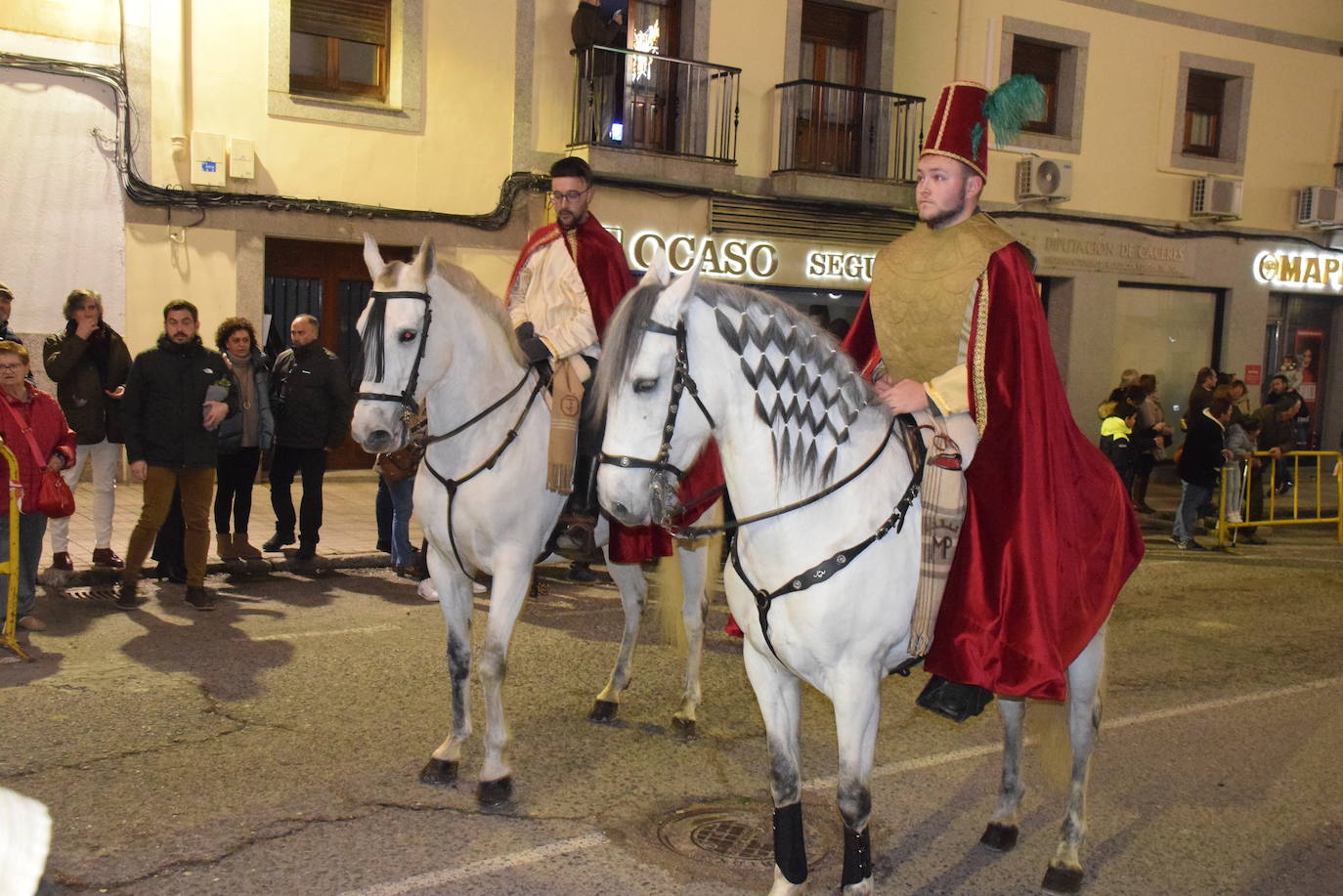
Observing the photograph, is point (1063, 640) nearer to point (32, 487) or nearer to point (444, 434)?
point (444, 434)

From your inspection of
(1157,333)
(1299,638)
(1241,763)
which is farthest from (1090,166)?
(1241,763)

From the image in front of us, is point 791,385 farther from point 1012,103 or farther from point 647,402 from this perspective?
point 1012,103

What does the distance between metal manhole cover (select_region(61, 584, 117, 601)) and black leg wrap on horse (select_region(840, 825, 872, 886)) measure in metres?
6.29

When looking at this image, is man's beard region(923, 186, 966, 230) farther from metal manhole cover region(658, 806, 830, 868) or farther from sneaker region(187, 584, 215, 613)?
sneaker region(187, 584, 215, 613)

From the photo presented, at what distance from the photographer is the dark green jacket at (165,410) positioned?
782cm

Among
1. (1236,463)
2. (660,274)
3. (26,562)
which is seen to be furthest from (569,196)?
(1236,463)

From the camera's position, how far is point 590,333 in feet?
17.2

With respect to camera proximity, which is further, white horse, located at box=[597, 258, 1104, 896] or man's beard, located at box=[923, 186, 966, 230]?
man's beard, located at box=[923, 186, 966, 230]

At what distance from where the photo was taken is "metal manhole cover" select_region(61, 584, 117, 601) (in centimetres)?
806

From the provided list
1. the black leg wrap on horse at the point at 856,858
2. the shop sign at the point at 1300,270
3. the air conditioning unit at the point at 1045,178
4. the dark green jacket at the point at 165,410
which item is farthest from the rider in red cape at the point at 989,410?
the shop sign at the point at 1300,270

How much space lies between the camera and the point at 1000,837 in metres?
4.51

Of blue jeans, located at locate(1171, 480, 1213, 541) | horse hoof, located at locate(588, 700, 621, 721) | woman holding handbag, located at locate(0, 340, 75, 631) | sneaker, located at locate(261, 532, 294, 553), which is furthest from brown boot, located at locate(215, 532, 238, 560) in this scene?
blue jeans, located at locate(1171, 480, 1213, 541)

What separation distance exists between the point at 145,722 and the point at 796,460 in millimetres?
3779

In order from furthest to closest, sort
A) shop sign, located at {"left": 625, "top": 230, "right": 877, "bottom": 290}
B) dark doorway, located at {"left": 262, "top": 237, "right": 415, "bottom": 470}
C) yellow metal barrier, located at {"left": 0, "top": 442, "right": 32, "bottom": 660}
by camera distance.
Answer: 1. shop sign, located at {"left": 625, "top": 230, "right": 877, "bottom": 290}
2. dark doorway, located at {"left": 262, "top": 237, "right": 415, "bottom": 470}
3. yellow metal barrier, located at {"left": 0, "top": 442, "right": 32, "bottom": 660}
